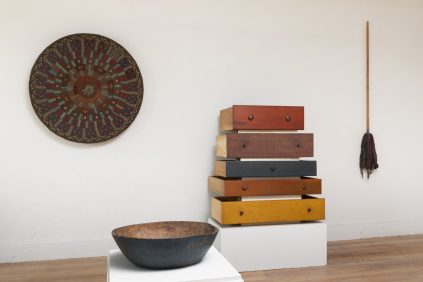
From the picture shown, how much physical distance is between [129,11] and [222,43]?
727 millimetres

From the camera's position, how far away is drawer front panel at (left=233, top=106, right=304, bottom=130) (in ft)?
8.87

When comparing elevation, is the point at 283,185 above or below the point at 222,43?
below

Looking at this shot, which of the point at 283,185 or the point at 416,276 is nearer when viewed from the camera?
the point at 416,276

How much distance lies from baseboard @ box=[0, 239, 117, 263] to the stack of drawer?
0.89 metres

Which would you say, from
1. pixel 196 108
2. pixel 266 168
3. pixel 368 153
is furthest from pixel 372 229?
pixel 196 108

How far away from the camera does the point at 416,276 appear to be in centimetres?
251

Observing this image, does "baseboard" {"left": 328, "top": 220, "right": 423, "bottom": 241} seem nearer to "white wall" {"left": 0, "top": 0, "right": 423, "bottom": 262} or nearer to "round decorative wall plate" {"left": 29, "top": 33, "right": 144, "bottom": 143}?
"white wall" {"left": 0, "top": 0, "right": 423, "bottom": 262}

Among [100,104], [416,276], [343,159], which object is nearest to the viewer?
[416,276]

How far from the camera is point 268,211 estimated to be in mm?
2725

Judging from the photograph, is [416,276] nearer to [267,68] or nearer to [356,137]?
[356,137]

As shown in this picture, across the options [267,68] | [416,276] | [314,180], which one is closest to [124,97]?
[267,68]

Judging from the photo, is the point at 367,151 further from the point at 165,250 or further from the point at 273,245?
the point at 165,250

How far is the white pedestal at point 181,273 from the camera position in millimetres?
1159

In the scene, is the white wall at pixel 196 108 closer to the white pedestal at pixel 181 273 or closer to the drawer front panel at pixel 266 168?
the drawer front panel at pixel 266 168
